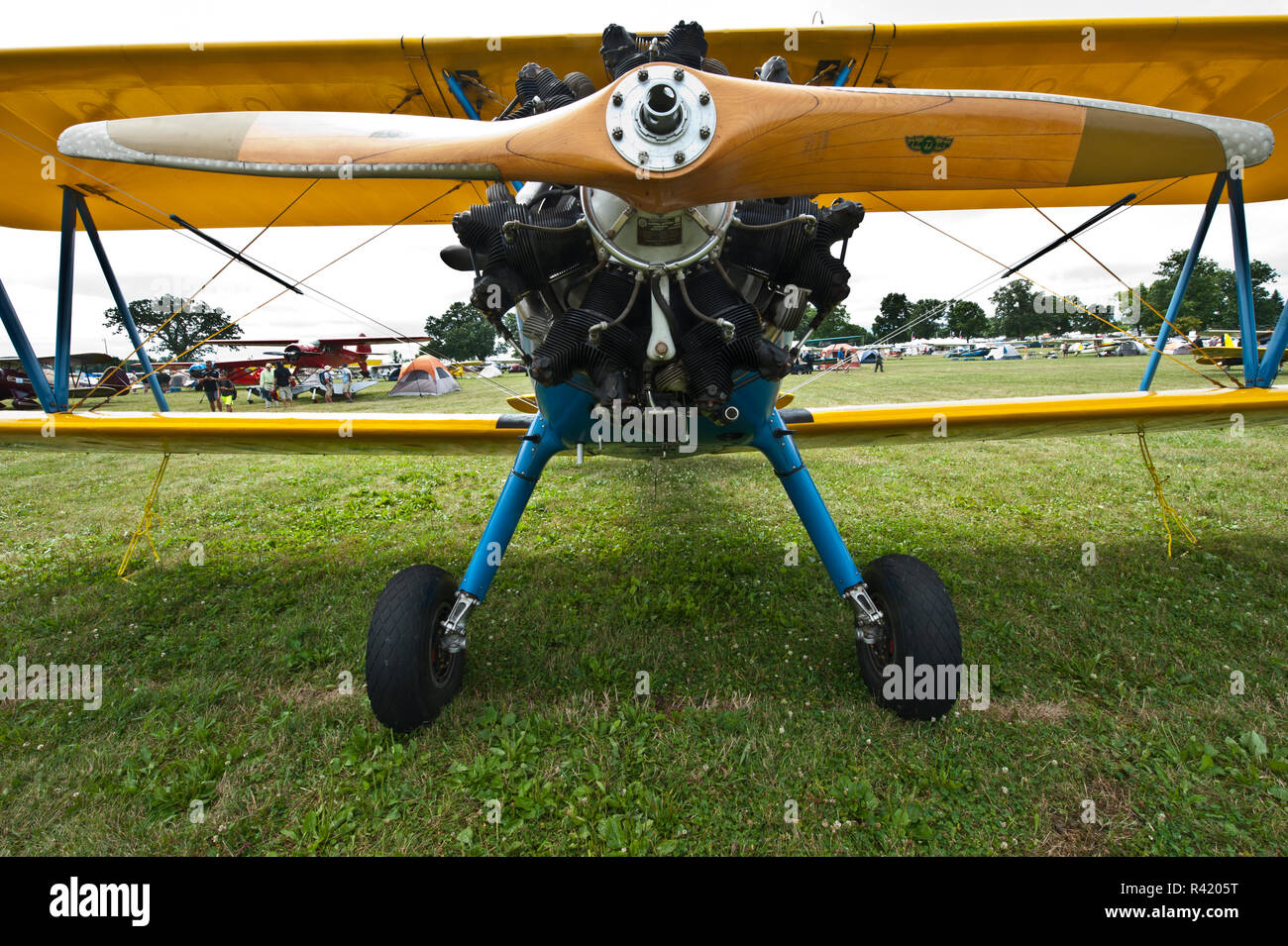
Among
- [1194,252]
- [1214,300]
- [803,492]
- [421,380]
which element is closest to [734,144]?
[803,492]

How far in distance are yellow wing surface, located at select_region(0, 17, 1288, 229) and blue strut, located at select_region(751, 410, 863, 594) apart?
144 cm

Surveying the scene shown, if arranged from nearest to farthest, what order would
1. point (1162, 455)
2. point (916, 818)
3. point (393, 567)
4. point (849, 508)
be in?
1. point (916, 818)
2. point (393, 567)
3. point (849, 508)
4. point (1162, 455)

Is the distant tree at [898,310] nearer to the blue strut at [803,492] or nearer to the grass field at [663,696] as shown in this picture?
the blue strut at [803,492]

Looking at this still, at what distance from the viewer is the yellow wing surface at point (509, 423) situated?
10.8 feet

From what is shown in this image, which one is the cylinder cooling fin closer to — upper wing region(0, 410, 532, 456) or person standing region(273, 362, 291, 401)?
upper wing region(0, 410, 532, 456)

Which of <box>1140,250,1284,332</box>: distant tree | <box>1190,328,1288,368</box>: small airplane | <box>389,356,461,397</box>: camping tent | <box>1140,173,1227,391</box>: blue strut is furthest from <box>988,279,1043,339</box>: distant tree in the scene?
<box>1140,173,1227,391</box>: blue strut

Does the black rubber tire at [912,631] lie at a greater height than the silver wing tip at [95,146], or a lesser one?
lesser

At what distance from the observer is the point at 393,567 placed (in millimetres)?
4258

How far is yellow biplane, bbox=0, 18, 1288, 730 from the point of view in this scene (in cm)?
170

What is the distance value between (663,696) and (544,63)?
3.35 m

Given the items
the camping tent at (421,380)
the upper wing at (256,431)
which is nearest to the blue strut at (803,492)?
the upper wing at (256,431)
